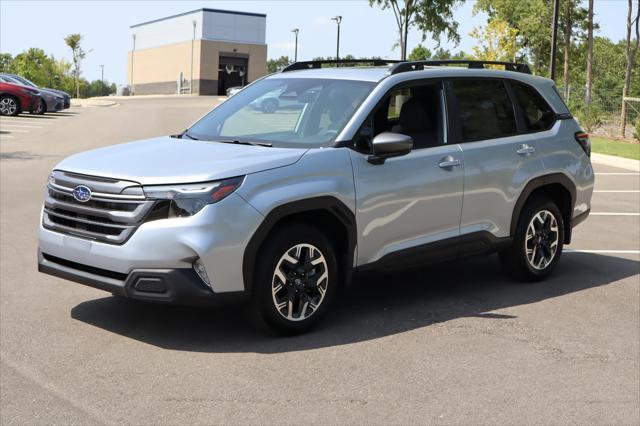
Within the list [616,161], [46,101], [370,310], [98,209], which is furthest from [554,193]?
[46,101]

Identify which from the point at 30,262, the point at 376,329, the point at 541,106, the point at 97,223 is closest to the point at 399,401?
the point at 376,329

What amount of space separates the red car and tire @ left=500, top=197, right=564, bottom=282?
29.1 m

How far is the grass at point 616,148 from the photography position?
24.3 meters

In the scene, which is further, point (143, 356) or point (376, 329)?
point (376, 329)

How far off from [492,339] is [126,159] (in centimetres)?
283

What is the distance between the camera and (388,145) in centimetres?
648

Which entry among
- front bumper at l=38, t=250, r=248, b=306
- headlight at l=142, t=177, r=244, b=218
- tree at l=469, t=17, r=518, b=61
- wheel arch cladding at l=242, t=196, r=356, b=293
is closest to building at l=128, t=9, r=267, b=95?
tree at l=469, t=17, r=518, b=61

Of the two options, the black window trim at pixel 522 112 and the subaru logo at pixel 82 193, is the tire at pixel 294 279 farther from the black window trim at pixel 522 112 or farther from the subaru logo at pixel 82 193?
the black window trim at pixel 522 112

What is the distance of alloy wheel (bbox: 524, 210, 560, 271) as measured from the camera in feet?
26.7

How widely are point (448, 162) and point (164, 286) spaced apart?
2566 mm

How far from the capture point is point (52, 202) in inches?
250

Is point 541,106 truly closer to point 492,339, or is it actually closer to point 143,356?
point 492,339

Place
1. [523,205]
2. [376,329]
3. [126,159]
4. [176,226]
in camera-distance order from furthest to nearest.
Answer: [523,205] < [376,329] < [126,159] < [176,226]

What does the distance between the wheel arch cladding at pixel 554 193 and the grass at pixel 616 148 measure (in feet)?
51.3
